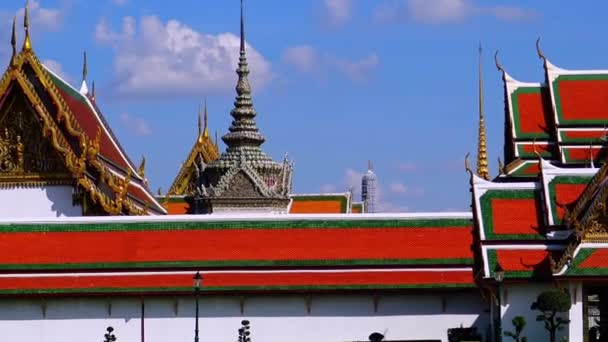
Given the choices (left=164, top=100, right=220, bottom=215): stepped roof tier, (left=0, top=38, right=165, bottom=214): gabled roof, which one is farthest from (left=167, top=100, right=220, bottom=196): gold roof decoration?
(left=0, top=38, right=165, bottom=214): gabled roof

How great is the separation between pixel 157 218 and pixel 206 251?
116 cm

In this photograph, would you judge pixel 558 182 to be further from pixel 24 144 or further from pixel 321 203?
pixel 321 203

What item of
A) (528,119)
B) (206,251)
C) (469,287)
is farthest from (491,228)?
(528,119)

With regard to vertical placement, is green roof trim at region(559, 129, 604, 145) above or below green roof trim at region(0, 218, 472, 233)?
above

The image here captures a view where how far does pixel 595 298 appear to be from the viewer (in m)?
34.8

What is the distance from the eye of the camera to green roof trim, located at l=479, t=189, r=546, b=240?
28359mm

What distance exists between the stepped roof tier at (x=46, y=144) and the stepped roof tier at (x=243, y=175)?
7.71m

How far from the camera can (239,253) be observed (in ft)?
105

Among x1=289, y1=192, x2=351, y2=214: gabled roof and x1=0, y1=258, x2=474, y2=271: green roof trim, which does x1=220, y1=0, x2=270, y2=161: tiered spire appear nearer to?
x1=289, y1=192, x2=351, y2=214: gabled roof

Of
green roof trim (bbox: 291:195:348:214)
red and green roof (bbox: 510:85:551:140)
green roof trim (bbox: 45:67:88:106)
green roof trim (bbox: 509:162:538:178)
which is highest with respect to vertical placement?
green roof trim (bbox: 291:195:348:214)

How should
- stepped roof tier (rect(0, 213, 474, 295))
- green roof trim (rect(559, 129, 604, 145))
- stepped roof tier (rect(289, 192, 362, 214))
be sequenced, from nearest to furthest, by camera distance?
1. stepped roof tier (rect(0, 213, 474, 295))
2. green roof trim (rect(559, 129, 604, 145))
3. stepped roof tier (rect(289, 192, 362, 214))

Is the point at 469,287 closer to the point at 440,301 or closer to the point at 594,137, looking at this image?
the point at 440,301

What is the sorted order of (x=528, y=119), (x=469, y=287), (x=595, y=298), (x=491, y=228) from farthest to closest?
(x=528, y=119) < (x=595, y=298) < (x=469, y=287) < (x=491, y=228)

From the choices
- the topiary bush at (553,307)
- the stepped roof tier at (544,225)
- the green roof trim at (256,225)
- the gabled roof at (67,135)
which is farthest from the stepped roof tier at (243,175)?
the topiary bush at (553,307)
